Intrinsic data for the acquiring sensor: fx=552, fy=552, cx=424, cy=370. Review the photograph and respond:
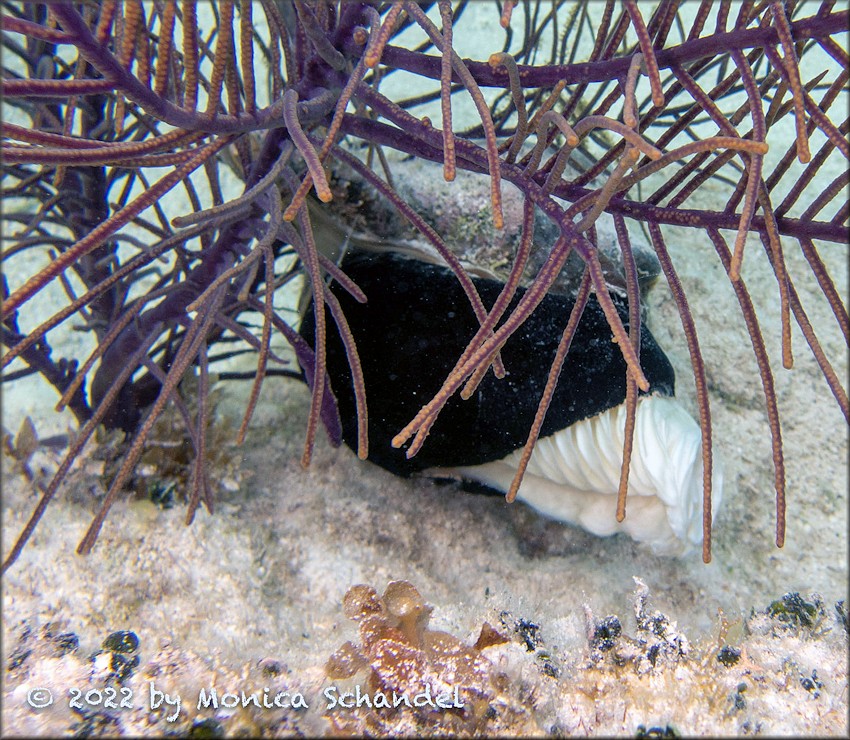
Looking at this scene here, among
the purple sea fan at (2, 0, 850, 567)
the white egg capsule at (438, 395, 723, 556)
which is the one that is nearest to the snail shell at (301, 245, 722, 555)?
the white egg capsule at (438, 395, 723, 556)

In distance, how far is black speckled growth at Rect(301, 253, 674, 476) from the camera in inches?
77.7

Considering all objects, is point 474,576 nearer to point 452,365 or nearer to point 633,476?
point 633,476

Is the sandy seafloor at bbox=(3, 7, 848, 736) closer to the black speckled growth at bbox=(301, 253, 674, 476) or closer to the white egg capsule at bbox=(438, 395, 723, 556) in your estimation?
the white egg capsule at bbox=(438, 395, 723, 556)

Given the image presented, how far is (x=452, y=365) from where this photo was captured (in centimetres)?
203

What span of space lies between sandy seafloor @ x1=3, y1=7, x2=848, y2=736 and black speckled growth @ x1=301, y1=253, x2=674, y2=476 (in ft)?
1.25

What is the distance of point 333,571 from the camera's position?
6.87 feet

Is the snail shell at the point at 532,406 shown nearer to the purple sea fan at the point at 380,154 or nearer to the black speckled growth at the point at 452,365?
the black speckled growth at the point at 452,365

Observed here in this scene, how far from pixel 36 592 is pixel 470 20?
5498 millimetres

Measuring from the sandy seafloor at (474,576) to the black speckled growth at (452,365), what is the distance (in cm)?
38

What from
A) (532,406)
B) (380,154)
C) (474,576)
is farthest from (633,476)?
(380,154)

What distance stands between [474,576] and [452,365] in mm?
812

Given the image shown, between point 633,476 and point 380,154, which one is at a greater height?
point 380,154

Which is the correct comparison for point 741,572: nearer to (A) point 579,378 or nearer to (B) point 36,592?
(A) point 579,378

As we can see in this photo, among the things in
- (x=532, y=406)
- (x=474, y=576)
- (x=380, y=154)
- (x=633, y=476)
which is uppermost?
(x=380, y=154)
